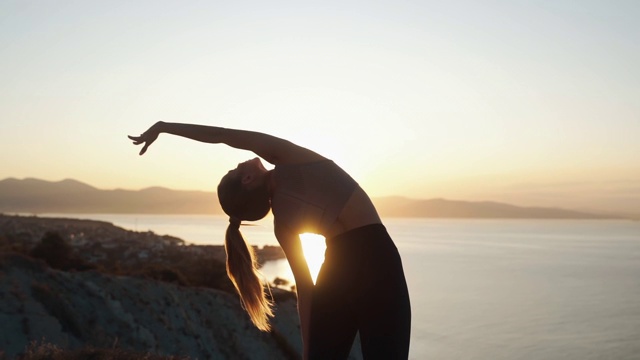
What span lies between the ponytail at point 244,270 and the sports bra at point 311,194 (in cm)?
32

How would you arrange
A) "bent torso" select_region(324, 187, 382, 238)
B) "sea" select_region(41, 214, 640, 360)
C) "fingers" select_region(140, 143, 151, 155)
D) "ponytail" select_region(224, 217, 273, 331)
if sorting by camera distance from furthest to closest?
"sea" select_region(41, 214, 640, 360), "fingers" select_region(140, 143, 151, 155), "ponytail" select_region(224, 217, 273, 331), "bent torso" select_region(324, 187, 382, 238)

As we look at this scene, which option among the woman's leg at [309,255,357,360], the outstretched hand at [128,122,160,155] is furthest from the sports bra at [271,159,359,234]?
the outstretched hand at [128,122,160,155]

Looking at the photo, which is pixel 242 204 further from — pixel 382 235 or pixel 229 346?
pixel 229 346

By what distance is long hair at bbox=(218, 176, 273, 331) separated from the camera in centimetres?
338

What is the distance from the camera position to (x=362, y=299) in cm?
311

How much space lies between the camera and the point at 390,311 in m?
3.05

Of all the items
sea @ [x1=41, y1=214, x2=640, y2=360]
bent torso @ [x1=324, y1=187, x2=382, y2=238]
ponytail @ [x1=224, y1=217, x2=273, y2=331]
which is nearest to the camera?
bent torso @ [x1=324, y1=187, x2=382, y2=238]

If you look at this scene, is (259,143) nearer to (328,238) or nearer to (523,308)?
(328,238)

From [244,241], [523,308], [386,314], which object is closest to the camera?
[386,314]

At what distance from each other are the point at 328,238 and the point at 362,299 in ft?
1.05

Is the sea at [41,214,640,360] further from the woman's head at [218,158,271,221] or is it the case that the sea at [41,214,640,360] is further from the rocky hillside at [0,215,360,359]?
the woman's head at [218,158,271,221]

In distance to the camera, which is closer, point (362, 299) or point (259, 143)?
point (362, 299)

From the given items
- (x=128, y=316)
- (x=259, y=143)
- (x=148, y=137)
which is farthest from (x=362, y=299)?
(x=128, y=316)

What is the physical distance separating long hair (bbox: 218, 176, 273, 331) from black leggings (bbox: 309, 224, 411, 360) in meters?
Answer: 0.35
